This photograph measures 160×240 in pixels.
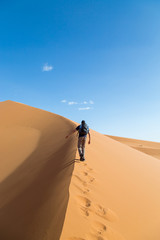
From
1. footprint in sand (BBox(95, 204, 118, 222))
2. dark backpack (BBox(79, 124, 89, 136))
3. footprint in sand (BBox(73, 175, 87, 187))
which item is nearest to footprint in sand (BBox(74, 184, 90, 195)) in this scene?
footprint in sand (BBox(73, 175, 87, 187))

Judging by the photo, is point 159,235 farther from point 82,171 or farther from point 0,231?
point 0,231

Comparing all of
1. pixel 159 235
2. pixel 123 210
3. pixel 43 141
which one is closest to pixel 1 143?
pixel 43 141

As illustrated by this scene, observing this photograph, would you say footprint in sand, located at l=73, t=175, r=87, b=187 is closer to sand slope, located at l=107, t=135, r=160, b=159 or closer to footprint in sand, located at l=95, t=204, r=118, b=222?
footprint in sand, located at l=95, t=204, r=118, b=222

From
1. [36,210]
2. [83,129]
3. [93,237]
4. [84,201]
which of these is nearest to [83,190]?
[84,201]

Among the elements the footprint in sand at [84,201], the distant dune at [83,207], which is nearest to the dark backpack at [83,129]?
the distant dune at [83,207]

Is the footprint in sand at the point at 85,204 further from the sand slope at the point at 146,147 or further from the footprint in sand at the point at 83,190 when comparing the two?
the sand slope at the point at 146,147

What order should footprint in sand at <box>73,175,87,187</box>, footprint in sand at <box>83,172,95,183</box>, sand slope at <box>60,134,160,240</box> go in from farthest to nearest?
footprint in sand at <box>83,172,95,183</box>, footprint in sand at <box>73,175,87,187</box>, sand slope at <box>60,134,160,240</box>

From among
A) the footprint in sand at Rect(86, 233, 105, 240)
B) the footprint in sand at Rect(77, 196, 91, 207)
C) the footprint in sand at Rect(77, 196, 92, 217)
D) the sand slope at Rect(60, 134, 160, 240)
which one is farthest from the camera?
the footprint in sand at Rect(77, 196, 91, 207)

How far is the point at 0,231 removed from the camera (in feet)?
11.3

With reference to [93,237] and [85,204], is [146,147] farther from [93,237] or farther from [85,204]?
[93,237]

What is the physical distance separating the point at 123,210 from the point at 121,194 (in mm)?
659

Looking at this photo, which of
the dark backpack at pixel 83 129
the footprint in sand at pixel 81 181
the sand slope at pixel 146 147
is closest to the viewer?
the footprint in sand at pixel 81 181

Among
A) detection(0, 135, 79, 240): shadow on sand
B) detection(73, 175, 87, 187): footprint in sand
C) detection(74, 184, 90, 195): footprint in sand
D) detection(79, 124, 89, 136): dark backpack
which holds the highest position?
detection(79, 124, 89, 136): dark backpack

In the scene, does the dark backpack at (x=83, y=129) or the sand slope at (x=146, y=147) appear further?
the sand slope at (x=146, y=147)
